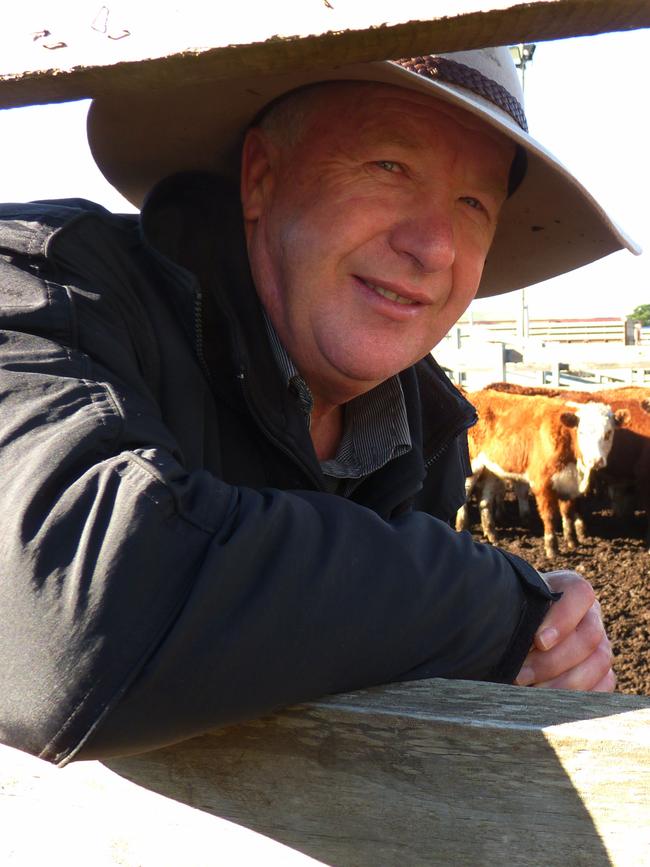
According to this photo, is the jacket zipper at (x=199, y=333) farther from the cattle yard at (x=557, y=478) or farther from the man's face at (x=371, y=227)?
the cattle yard at (x=557, y=478)

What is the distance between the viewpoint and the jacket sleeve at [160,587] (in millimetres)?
879

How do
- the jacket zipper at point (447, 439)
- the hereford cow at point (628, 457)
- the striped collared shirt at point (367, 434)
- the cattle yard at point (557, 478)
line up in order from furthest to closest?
the hereford cow at point (628, 457), the cattle yard at point (557, 478), the jacket zipper at point (447, 439), the striped collared shirt at point (367, 434)

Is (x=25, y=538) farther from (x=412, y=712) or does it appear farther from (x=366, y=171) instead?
(x=366, y=171)

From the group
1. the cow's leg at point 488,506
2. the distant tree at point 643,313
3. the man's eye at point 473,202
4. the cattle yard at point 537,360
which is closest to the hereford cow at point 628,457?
the cow's leg at point 488,506

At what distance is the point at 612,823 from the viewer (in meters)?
0.83

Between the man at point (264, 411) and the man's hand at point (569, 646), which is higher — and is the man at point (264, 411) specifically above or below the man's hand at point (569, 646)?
above

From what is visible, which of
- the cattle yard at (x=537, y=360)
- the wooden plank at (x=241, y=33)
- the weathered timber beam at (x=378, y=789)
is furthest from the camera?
the cattle yard at (x=537, y=360)

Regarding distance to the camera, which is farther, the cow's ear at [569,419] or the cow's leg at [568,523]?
the cow's ear at [569,419]

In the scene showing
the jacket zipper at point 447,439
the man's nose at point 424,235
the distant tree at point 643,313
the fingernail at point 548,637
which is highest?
the man's nose at point 424,235

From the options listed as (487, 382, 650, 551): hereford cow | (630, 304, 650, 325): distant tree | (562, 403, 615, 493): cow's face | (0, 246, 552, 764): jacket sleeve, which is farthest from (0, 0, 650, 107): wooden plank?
(630, 304, 650, 325): distant tree

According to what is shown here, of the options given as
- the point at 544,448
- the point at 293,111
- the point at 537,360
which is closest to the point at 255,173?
the point at 293,111

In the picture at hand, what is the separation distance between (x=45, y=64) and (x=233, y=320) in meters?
0.87

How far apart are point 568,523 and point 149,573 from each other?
34.4 feet

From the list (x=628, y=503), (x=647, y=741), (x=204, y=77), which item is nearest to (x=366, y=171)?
(x=204, y=77)
